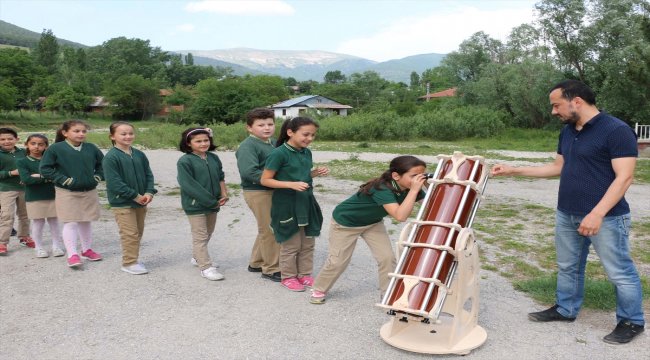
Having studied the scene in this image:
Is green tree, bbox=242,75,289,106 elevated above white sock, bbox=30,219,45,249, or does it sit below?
above

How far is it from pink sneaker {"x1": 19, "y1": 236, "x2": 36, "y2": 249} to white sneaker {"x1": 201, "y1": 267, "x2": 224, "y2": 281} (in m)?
2.96

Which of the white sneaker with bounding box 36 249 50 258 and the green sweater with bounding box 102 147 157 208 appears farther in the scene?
the white sneaker with bounding box 36 249 50 258

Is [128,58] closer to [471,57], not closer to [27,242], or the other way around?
[471,57]

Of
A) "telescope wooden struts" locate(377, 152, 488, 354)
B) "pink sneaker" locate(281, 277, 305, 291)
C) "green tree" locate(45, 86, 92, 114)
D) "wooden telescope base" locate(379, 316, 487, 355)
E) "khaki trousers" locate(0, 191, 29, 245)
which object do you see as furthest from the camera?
"green tree" locate(45, 86, 92, 114)

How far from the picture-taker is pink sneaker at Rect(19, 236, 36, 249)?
724cm

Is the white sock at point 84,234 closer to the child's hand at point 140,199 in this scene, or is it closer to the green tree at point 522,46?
the child's hand at point 140,199

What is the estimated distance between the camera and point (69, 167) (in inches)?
243

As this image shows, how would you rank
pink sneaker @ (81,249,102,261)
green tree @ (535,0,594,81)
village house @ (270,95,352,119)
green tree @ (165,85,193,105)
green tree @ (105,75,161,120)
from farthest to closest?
green tree @ (165,85,193,105) < village house @ (270,95,352,119) < green tree @ (105,75,161,120) < green tree @ (535,0,594,81) < pink sneaker @ (81,249,102,261)

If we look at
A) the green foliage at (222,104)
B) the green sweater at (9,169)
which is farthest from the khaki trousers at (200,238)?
the green foliage at (222,104)

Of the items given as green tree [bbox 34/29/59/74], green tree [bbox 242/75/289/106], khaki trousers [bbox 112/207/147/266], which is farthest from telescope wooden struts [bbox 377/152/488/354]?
green tree [bbox 34/29/59/74]

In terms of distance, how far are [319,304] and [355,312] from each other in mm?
378

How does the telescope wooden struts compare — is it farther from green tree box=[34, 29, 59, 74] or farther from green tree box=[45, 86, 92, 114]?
green tree box=[34, 29, 59, 74]

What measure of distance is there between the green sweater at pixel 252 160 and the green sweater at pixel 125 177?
1196 millimetres

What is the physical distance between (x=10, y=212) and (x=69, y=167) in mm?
1561
